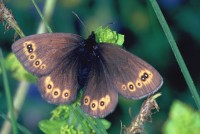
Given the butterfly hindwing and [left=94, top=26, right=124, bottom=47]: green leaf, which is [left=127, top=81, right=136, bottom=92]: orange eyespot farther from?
the butterfly hindwing

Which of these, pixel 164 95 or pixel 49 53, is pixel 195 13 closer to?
pixel 164 95

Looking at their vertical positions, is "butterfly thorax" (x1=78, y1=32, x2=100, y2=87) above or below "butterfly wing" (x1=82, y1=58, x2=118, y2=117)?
above

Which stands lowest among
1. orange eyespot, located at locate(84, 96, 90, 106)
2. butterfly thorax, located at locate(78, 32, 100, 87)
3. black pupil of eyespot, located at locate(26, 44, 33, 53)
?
orange eyespot, located at locate(84, 96, 90, 106)

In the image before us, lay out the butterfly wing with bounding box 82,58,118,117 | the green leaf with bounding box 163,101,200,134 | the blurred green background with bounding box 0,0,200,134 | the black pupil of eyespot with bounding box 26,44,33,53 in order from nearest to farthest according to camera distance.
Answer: the green leaf with bounding box 163,101,200,134
the butterfly wing with bounding box 82,58,118,117
the black pupil of eyespot with bounding box 26,44,33,53
the blurred green background with bounding box 0,0,200,134

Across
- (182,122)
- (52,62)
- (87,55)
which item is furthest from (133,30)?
(182,122)

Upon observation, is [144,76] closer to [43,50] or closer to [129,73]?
[129,73]

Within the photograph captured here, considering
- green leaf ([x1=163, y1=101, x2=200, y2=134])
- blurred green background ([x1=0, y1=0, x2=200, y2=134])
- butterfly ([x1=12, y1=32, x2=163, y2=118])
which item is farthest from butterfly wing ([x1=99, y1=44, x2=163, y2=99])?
blurred green background ([x1=0, y1=0, x2=200, y2=134])

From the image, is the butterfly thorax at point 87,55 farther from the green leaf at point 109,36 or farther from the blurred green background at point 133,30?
the blurred green background at point 133,30
